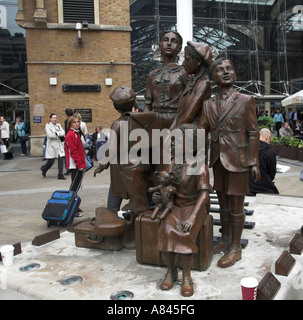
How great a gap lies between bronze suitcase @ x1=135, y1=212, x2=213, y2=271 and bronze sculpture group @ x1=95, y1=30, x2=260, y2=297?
0.18 meters

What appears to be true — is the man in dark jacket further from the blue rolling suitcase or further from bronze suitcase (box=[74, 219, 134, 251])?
the blue rolling suitcase

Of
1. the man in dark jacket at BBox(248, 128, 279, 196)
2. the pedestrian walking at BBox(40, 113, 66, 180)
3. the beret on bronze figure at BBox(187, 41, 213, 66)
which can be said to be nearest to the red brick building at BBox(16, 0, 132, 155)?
the pedestrian walking at BBox(40, 113, 66, 180)

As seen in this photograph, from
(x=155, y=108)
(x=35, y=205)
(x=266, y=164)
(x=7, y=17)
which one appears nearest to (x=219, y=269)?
(x=155, y=108)

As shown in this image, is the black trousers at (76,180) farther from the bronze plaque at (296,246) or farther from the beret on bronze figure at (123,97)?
the bronze plaque at (296,246)

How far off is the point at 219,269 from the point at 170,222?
2.53ft

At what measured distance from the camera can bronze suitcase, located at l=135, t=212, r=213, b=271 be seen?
359cm

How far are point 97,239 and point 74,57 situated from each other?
11.4 m

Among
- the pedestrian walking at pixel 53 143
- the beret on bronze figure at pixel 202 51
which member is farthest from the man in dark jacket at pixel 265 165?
the pedestrian walking at pixel 53 143

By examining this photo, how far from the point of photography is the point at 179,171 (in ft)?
11.3

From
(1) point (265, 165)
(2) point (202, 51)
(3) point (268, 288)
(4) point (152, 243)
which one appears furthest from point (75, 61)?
(3) point (268, 288)

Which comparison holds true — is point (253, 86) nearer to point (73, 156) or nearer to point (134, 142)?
point (73, 156)

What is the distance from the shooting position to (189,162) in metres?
3.45

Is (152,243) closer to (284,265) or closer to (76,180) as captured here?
(284,265)
